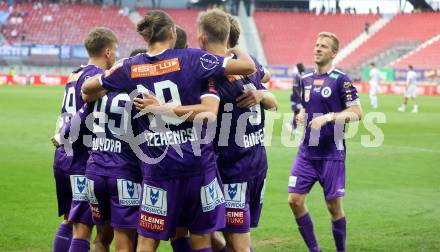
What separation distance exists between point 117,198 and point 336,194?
3.12m

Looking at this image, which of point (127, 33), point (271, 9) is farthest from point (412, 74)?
point (271, 9)

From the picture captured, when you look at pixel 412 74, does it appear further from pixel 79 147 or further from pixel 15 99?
pixel 79 147

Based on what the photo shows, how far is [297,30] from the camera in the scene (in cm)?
7819

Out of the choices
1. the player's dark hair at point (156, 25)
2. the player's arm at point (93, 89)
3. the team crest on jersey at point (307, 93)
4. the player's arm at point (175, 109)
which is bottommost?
the team crest on jersey at point (307, 93)

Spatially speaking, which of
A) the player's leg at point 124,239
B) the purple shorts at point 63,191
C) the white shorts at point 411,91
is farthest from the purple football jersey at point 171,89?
the white shorts at point 411,91

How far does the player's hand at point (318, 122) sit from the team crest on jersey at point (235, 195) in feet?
6.48

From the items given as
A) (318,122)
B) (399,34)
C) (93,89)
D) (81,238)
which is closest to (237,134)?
(93,89)

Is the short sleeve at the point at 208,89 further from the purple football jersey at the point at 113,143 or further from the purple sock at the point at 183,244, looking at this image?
the purple sock at the point at 183,244

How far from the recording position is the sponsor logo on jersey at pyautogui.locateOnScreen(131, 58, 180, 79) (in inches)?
244

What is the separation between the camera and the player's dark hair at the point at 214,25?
651 centimetres

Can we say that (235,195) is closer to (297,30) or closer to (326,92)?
(326,92)

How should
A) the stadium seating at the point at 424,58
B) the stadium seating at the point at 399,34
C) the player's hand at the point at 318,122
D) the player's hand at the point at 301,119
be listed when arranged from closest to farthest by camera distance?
1. the player's hand at the point at 318,122
2. the player's hand at the point at 301,119
3. the stadium seating at the point at 424,58
4. the stadium seating at the point at 399,34

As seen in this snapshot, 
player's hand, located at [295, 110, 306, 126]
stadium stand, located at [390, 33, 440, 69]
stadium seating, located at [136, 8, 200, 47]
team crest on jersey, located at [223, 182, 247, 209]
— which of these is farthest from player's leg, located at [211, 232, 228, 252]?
stadium seating, located at [136, 8, 200, 47]

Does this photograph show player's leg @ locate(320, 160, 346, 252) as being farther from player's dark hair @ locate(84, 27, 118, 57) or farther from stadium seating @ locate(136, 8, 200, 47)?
stadium seating @ locate(136, 8, 200, 47)
